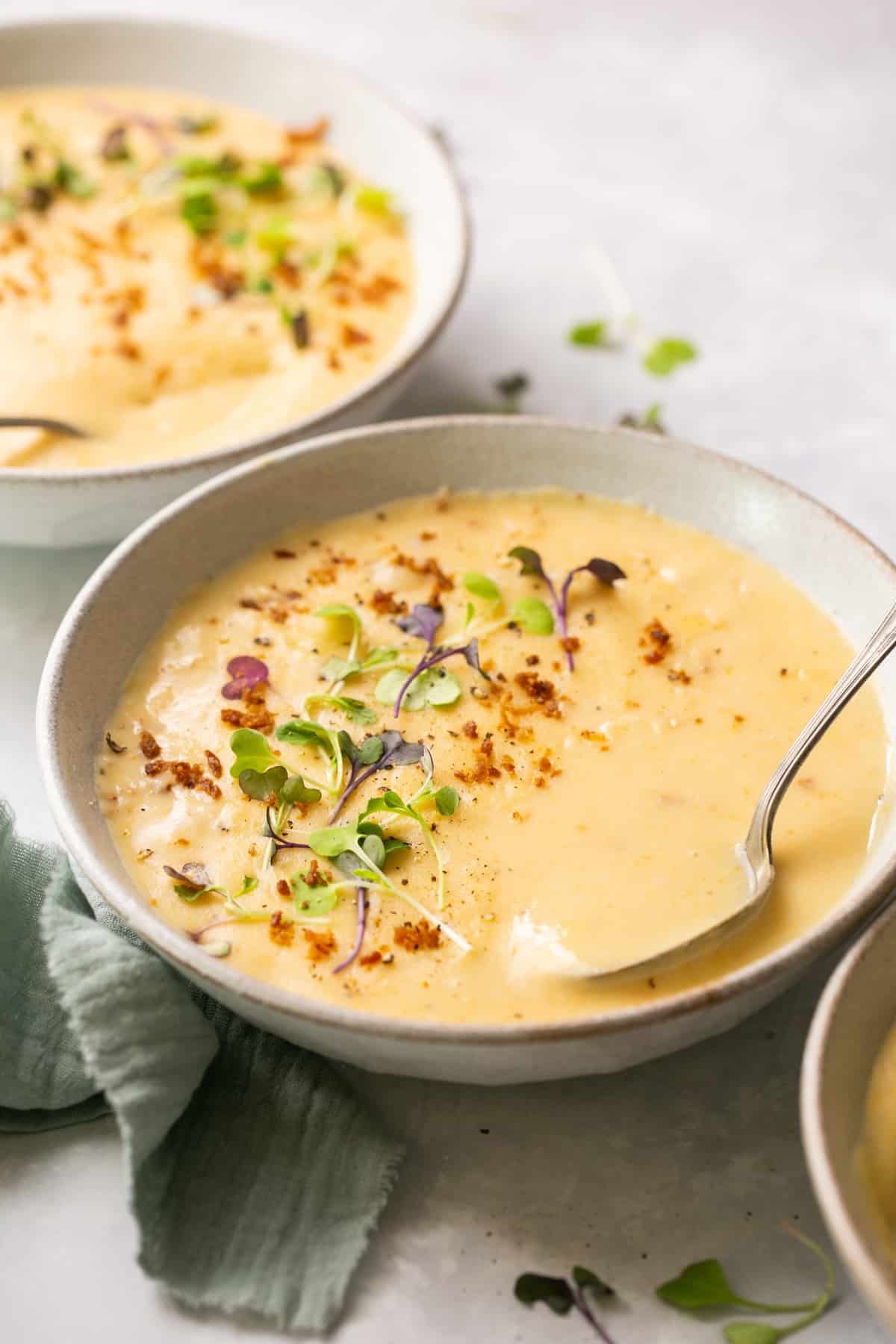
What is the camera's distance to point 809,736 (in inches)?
69.4

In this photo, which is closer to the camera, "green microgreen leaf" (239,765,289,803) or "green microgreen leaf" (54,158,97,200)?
"green microgreen leaf" (239,765,289,803)

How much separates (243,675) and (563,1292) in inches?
33.2

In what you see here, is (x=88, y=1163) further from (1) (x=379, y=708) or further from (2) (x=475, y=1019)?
(1) (x=379, y=708)

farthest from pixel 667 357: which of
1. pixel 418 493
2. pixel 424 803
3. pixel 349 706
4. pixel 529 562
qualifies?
pixel 424 803

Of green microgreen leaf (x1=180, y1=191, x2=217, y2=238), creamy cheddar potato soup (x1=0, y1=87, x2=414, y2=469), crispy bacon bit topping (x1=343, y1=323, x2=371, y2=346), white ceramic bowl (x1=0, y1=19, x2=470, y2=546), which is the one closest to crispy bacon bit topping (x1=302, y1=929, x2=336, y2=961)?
white ceramic bowl (x1=0, y1=19, x2=470, y2=546)

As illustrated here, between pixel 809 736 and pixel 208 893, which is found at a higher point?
pixel 809 736

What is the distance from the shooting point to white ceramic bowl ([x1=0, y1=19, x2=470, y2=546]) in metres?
2.23

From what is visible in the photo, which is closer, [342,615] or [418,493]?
[342,615]

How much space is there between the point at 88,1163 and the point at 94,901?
11.8 inches

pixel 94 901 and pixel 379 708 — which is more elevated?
pixel 379 708

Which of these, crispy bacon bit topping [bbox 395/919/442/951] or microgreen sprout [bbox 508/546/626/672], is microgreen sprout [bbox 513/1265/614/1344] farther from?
microgreen sprout [bbox 508/546/626/672]

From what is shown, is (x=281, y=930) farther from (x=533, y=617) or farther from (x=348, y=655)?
(x=533, y=617)

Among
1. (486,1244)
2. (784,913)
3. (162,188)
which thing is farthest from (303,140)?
(486,1244)

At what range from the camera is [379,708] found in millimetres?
1949
